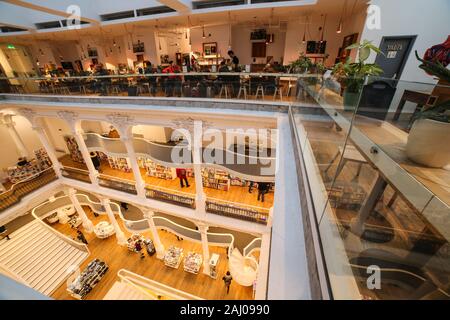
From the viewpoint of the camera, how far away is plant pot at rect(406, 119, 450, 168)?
126cm

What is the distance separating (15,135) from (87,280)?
9.81m

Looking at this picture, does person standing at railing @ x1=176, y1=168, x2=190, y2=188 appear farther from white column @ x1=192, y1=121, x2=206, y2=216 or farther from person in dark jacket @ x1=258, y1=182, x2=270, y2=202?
person in dark jacket @ x1=258, y1=182, x2=270, y2=202

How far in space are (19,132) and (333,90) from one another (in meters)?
16.4

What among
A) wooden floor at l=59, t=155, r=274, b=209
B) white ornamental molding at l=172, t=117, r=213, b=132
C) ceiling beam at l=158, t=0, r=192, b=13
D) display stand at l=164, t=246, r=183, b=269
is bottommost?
display stand at l=164, t=246, r=183, b=269

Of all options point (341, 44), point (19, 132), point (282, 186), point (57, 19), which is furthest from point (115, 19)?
point (282, 186)

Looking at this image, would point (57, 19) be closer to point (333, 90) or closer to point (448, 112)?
point (333, 90)

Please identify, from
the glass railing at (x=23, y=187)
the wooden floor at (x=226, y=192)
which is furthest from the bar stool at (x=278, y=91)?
the glass railing at (x=23, y=187)

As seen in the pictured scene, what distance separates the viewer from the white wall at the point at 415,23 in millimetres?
4299

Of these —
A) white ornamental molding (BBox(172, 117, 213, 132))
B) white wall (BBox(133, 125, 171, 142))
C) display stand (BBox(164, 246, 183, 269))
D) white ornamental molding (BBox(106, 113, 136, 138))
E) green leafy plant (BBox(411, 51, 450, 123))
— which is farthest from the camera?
white wall (BBox(133, 125, 171, 142))

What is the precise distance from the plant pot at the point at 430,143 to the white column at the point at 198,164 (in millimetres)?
5712

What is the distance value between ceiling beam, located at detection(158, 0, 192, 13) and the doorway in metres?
5.87

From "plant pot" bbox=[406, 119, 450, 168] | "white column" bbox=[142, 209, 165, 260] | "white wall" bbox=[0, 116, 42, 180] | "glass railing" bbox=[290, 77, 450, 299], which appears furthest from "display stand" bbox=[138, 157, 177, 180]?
"plant pot" bbox=[406, 119, 450, 168]

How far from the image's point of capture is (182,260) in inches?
328
